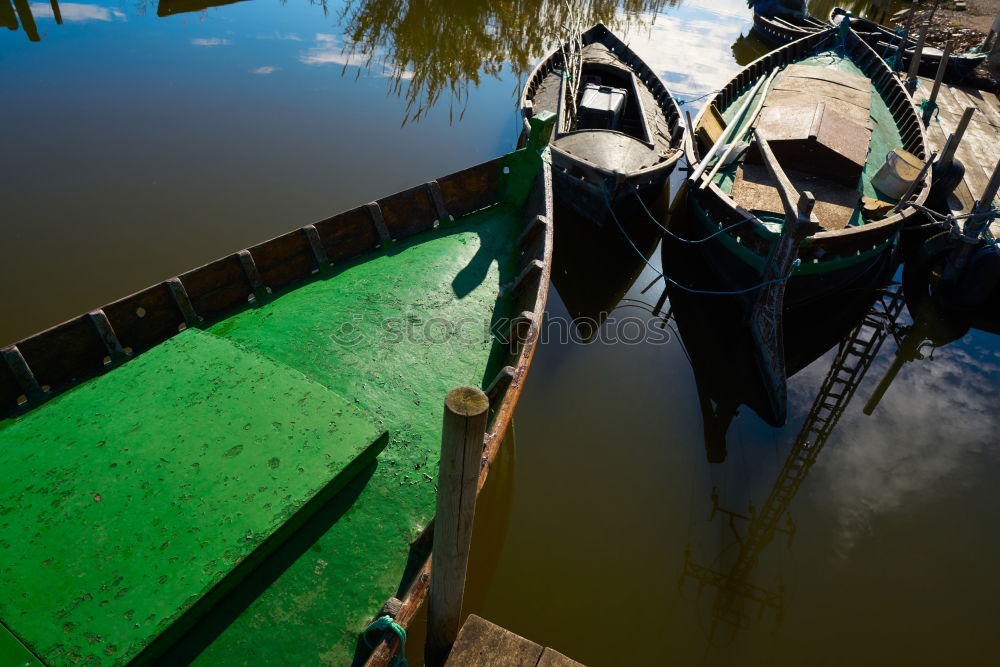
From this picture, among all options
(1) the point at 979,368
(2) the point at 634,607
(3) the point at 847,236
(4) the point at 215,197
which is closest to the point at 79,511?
(2) the point at 634,607

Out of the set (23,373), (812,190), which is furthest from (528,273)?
(812,190)

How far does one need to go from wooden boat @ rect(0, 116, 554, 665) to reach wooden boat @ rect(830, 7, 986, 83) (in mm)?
19102

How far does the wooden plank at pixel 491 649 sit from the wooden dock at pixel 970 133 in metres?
12.1

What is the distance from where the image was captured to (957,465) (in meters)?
7.62

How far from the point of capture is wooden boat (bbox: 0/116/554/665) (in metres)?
3.39

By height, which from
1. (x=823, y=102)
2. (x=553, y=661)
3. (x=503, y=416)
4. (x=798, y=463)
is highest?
(x=823, y=102)

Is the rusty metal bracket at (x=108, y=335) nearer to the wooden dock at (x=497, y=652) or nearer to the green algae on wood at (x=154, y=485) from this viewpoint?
the green algae on wood at (x=154, y=485)

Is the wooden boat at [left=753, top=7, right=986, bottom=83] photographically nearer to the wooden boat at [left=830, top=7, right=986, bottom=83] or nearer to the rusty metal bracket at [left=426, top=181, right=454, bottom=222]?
the wooden boat at [left=830, top=7, right=986, bottom=83]

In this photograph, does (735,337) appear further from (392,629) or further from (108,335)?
(108,335)

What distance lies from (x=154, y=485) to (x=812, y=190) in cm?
1080

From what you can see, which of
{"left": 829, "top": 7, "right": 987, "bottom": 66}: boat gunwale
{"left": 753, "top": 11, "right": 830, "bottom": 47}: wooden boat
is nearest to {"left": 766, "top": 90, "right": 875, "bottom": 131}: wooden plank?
{"left": 829, "top": 7, "right": 987, "bottom": 66}: boat gunwale

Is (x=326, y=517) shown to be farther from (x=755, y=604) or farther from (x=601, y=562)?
(x=755, y=604)

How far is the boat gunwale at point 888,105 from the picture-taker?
335 inches

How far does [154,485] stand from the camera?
12.5 ft
